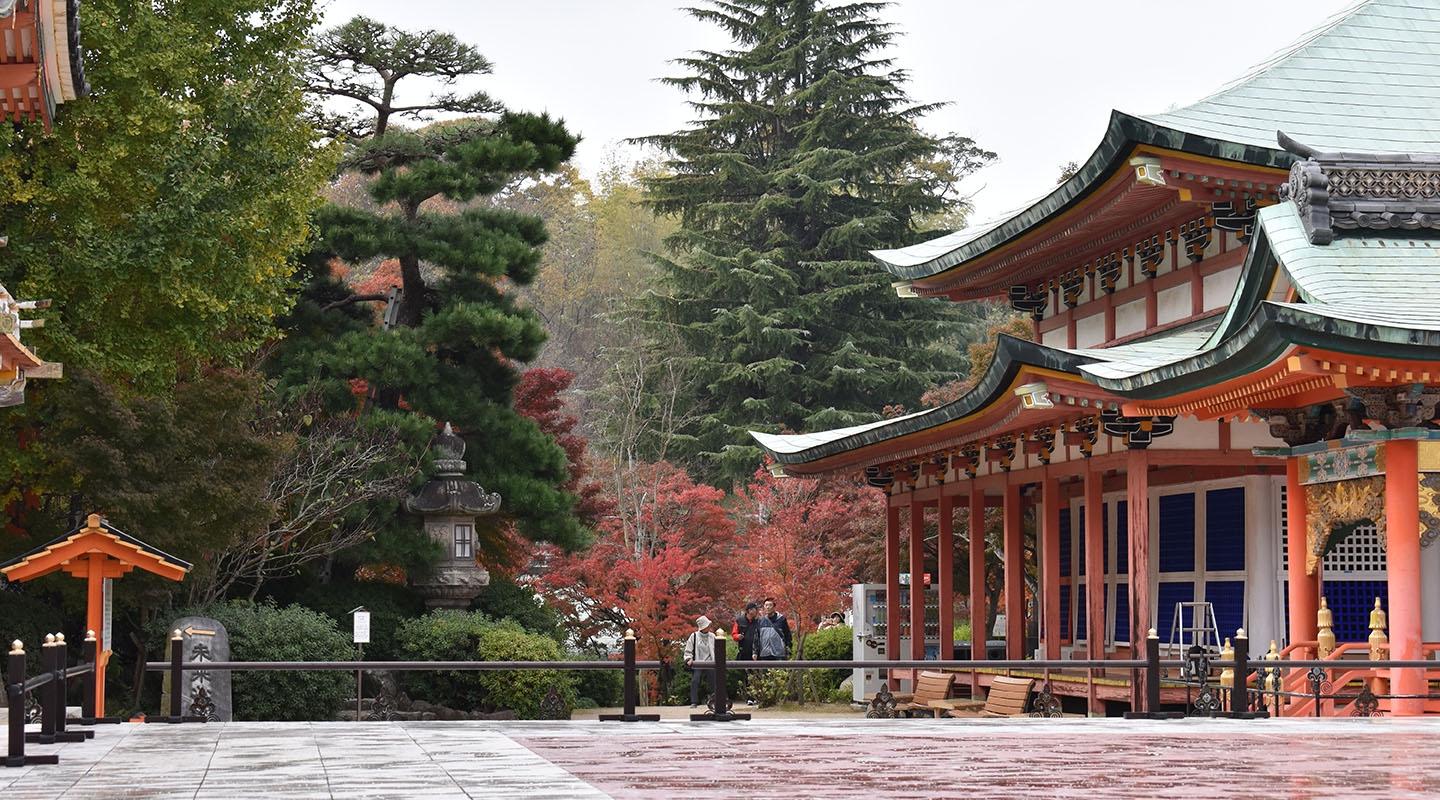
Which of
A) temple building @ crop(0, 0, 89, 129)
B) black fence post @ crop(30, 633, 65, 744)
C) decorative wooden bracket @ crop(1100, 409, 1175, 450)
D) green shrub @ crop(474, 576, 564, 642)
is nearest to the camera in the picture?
temple building @ crop(0, 0, 89, 129)

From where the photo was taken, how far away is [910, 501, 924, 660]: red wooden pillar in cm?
3048

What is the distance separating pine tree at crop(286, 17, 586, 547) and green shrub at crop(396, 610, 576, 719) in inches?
124

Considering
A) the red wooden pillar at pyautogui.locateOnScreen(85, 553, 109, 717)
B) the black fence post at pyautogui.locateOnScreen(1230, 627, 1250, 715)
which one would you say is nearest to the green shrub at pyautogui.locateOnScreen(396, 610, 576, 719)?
the red wooden pillar at pyautogui.locateOnScreen(85, 553, 109, 717)

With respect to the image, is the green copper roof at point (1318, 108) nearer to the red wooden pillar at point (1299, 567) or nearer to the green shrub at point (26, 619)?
the red wooden pillar at point (1299, 567)

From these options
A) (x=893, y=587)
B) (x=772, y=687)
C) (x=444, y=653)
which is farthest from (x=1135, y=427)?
(x=444, y=653)

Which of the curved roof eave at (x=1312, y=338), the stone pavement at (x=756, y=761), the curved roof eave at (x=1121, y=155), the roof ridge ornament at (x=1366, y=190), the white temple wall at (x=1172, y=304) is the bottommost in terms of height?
the stone pavement at (x=756, y=761)

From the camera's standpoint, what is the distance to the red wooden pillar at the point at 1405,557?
62.0 ft

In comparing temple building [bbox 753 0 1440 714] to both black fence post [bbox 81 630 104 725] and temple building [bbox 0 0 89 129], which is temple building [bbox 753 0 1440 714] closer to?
black fence post [bbox 81 630 104 725]

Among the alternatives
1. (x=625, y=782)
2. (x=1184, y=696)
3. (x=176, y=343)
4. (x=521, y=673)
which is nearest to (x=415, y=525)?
(x=521, y=673)

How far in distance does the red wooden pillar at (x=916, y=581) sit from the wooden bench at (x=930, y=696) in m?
1.73

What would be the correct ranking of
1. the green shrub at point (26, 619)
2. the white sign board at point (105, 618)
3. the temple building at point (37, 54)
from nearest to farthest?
the temple building at point (37, 54) → the white sign board at point (105, 618) → the green shrub at point (26, 619)

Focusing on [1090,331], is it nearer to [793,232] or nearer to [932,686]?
[932,686]

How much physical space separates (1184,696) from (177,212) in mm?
15261

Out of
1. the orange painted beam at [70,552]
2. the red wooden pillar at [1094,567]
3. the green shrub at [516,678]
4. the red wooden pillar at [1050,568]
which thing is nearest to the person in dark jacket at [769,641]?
the green shrub at [516,678]
